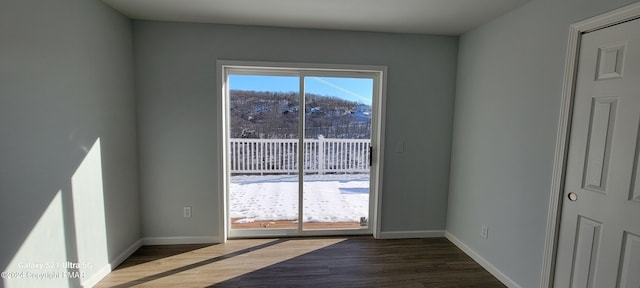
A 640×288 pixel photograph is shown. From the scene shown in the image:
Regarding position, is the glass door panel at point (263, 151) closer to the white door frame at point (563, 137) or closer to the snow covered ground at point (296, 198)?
the snow covered ground at point (296, 198)

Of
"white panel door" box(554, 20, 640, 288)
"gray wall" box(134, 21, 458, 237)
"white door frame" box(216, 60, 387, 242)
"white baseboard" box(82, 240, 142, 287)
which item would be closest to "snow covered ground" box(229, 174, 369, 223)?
"white door frame" box(216, 60, 387, 242)

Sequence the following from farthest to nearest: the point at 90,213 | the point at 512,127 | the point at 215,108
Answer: the point at 215,108
the point at 512,127
the point at 90,213

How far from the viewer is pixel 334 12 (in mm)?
2422

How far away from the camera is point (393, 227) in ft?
10.5

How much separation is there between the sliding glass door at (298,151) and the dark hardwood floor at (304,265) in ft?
0.89

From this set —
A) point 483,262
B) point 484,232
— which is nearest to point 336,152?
point 484,232

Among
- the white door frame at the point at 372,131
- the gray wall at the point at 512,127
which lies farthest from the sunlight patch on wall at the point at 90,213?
the gray wall at the point at 512,127

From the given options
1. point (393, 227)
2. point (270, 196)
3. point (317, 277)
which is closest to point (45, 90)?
point (270, 196)

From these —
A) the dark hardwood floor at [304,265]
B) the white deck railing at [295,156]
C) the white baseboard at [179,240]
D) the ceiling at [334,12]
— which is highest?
the ceiling at [334,12]

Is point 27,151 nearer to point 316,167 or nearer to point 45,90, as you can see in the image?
point 45,90

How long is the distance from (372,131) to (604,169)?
1907 mm

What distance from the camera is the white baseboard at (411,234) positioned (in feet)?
10.5

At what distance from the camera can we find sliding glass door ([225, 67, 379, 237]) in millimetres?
3035

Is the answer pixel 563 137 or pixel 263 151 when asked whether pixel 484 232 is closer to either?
pixel 563 137
